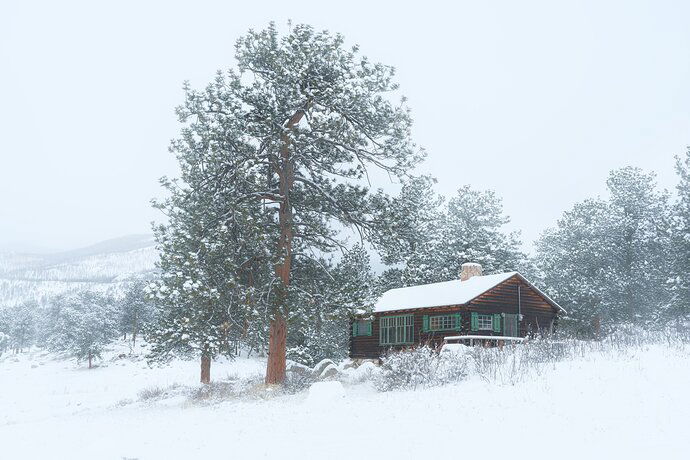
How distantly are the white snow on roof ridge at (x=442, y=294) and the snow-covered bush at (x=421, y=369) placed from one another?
41.6 feet

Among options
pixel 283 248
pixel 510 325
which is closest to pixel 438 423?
pixel 283 248

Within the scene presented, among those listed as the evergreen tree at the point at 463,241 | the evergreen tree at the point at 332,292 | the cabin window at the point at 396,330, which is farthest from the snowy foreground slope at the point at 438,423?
the evergreen tree at the point at 463,241

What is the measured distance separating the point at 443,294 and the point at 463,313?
227 centimetres

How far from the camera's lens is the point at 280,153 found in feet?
65.0

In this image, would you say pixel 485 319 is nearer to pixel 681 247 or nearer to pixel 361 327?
pixel 361 327

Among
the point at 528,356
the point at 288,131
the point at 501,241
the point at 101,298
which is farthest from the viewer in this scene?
the point at 101,298

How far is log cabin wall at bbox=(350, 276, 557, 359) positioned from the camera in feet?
97.0

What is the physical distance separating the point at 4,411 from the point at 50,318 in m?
81.4

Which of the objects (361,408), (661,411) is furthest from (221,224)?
(661,411)

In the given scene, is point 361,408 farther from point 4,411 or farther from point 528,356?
point 4,411

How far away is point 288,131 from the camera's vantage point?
18.5m

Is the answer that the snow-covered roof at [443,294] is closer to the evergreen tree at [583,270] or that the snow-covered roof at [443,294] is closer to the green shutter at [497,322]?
the green shutter at [497,322]

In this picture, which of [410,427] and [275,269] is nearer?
[410,427]

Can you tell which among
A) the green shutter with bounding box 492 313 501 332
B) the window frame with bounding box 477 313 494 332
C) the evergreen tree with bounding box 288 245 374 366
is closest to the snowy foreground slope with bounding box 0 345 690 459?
the evergreen tree with bounding box 288 245 374 366
